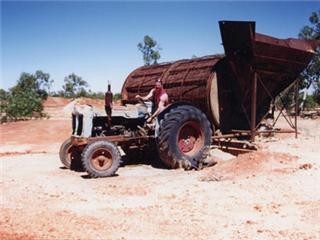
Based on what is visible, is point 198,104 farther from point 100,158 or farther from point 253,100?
point 100,158

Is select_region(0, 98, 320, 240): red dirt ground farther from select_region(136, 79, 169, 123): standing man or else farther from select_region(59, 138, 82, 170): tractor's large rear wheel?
select_region(136, 79, 169, 123): standing man

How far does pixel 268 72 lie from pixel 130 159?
5160 mm

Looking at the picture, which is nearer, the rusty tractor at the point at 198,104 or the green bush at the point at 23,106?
the rusty tractor at the point at 198,104

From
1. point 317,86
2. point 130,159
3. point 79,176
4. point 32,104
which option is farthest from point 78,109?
point 317,86

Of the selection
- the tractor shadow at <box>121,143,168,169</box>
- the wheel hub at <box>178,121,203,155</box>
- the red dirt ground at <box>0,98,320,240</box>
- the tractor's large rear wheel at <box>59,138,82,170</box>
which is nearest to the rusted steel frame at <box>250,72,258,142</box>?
the red dirt ground at <box>0,98,320,240</box>

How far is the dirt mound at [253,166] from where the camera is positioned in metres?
9.27

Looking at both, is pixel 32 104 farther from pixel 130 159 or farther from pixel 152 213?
pixel 152 213

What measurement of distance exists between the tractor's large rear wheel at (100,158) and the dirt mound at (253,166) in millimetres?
2033

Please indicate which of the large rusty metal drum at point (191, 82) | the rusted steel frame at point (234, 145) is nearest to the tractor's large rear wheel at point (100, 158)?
the rusted steel frame at point (234, 145)

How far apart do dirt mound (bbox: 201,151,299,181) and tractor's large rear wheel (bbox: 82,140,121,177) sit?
203cm

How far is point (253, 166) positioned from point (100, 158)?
11.1 feet

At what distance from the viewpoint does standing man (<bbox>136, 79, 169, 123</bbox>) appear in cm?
1084

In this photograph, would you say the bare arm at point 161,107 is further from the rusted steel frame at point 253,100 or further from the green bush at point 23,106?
the green bush at point 23,106

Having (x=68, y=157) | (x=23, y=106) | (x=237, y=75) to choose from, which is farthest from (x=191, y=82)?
(x=23, y=106)
